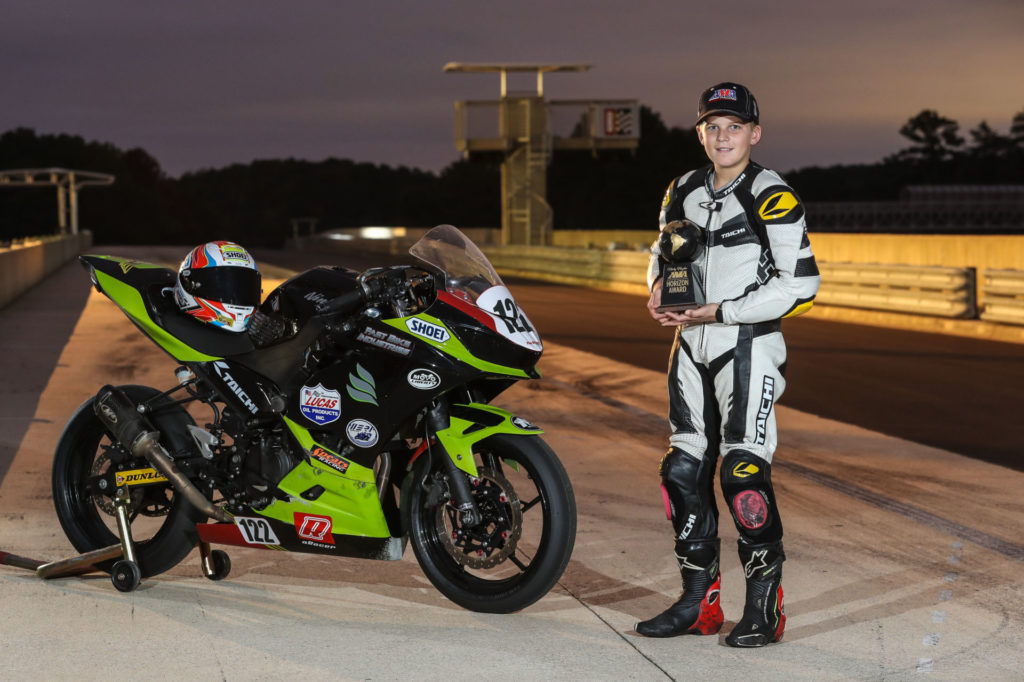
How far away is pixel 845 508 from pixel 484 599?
281 centimetres

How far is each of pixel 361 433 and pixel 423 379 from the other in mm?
387

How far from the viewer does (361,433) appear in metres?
5.24

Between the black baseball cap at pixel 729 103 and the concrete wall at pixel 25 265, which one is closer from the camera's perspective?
the black baseball cap at pixel 729 103

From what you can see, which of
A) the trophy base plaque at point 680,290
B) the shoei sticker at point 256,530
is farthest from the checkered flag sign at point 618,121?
the trophy base plaque at point 680,290

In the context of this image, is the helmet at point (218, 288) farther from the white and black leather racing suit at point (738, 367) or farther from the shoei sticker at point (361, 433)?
the white and black leather racing suit at point (738, 367)

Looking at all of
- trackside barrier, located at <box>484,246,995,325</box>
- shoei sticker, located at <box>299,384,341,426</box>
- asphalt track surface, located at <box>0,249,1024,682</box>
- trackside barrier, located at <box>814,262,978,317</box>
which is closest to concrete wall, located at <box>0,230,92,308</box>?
trackside barrier, located at <box>484,246,995,325</box>

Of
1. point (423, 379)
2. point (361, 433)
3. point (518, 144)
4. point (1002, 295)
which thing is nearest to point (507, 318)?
point (423, 379)

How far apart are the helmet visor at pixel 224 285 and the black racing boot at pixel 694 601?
2075mm

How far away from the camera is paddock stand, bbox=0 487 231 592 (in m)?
5.59

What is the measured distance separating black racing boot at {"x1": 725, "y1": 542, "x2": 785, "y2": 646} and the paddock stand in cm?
223

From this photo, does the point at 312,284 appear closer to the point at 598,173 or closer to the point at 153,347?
the point at 153,347

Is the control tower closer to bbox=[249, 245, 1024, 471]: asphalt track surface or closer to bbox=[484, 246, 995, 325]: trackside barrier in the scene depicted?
bbox=[484, 246, 995, 325]: trackside barrier

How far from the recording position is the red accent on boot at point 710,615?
5.01m

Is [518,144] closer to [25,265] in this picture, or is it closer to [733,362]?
[25,265]
